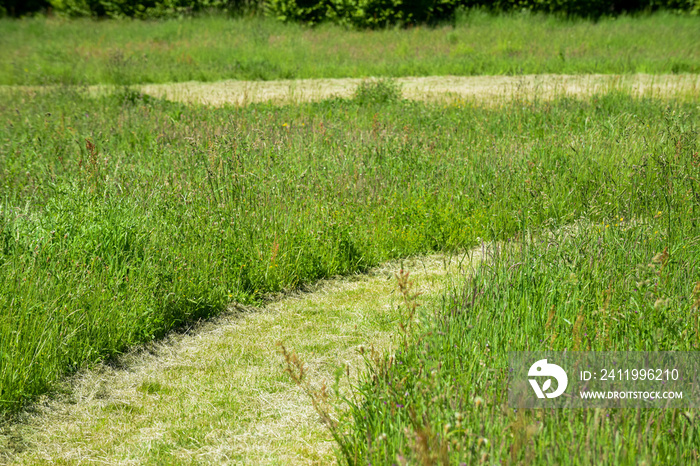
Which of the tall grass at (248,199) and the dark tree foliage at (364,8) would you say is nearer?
the tall grass at (248,199)

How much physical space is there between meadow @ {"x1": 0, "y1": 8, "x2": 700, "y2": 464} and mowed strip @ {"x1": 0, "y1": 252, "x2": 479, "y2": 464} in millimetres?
212

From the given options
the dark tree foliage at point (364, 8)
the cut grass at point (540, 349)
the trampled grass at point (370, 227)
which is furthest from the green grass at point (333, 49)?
the cut grass at point (540, 349)

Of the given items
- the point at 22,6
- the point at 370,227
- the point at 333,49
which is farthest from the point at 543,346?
the point at 22,6

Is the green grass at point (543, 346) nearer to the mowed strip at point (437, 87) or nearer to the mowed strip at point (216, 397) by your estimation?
the mowed strip at point (216, 397)

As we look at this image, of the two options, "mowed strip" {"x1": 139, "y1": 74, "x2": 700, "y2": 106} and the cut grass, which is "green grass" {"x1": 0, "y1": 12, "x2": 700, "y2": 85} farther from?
the cut grass

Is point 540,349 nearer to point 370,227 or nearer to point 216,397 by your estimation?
point 216,397

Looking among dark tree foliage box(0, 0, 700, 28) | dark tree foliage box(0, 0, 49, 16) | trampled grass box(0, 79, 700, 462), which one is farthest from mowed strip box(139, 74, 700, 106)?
dark tree foliage box(0, 0, 49, 16)

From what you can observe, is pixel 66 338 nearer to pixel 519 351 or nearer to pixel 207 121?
pixel 519 351

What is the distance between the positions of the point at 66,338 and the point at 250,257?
175cm

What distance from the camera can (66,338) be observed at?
399cm

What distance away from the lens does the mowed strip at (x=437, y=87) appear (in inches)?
480

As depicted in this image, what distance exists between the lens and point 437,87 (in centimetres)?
1451

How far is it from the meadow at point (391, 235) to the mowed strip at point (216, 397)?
8.3 inches

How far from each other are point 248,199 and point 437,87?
9449mm
